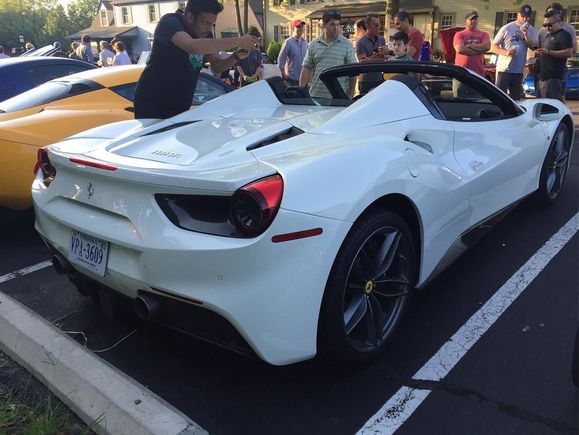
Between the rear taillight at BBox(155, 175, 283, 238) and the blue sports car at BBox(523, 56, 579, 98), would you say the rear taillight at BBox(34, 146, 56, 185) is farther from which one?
the blue sports car at BBox(523, 56, 579, 98)

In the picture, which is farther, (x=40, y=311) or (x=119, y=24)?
(x=119, y=24)

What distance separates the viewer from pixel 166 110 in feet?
12.7

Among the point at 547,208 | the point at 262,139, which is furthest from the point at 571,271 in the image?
the point at 262,139

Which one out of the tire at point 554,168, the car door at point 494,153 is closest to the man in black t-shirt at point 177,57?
the car door at point 494,153

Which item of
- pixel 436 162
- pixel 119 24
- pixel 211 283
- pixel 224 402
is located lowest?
pixel 224 402

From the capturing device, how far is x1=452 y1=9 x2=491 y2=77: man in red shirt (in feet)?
25.3

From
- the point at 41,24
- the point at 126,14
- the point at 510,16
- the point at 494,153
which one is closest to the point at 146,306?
the point at 494,153

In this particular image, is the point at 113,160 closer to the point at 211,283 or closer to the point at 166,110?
the point at 211,283

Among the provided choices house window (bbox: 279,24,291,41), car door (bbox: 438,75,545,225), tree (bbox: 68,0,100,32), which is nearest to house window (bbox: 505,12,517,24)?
house window (bbox: 279,24,291,41)

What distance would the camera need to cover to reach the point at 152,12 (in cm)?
4706

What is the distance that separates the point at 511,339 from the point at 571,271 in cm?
104

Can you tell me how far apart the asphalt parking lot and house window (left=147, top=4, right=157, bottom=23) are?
159ft

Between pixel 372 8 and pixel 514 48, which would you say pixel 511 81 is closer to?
pixel 514 48

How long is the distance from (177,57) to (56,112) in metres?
1.18
